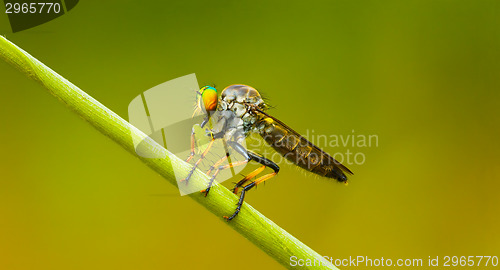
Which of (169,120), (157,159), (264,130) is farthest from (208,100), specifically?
(157,159)

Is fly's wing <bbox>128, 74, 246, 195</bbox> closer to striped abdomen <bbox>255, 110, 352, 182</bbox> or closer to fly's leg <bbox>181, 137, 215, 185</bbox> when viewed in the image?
fly's leg <bbox>181, 137, 215, 185</bbox>

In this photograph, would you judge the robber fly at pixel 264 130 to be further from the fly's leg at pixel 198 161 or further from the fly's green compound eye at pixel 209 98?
the fly's leg at pixel 198 161

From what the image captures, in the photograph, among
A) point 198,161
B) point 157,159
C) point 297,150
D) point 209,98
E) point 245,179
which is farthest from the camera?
point 297,150

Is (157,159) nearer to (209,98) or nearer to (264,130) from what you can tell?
(209,98)

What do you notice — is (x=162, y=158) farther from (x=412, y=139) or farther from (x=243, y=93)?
(x=412, y=139)

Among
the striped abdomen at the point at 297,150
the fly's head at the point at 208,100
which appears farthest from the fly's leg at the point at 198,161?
the striped abdomen at the point at 297,150

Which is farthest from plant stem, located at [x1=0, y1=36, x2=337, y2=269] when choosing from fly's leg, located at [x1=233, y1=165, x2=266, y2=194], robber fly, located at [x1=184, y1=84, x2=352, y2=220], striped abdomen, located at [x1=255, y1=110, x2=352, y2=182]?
striped abdomen, located at [x1=255, y1=110, x2=352, y2=182]
